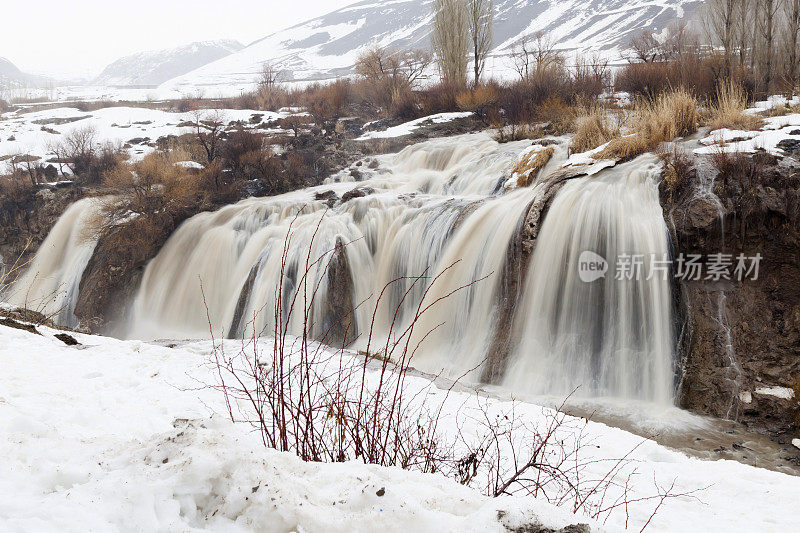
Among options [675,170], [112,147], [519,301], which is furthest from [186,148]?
[675,170]

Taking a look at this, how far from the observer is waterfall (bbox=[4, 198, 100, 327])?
465 inches

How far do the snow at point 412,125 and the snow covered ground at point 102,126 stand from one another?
Answer: 17.7 ft

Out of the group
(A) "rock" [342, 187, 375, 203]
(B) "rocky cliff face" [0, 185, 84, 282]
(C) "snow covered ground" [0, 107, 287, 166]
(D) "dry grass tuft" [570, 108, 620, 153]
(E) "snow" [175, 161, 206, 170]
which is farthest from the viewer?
(C) "snow covered ground" [0, 107, 287, 166]

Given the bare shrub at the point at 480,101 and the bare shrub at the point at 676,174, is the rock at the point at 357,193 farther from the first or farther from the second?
the bare shrub at the point at 676,174

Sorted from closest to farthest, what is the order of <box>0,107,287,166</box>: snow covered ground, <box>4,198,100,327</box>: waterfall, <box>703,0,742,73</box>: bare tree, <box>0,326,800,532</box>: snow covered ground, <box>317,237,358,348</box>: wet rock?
1. <box>0,326,800,532</box>: snow covered ground
2. <box>317,237,358,348</box>: wet rock
3. <box>4,198,100,327</box>: waterfall
4. <box>703,0,742,73</box>: bare tree
5. <box>0,107,287,166</box>: snow covered ground

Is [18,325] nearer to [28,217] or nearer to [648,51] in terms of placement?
[28,217]

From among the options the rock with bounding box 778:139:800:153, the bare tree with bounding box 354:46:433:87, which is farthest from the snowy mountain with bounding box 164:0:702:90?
the rock with bounding box 778:139:800:153

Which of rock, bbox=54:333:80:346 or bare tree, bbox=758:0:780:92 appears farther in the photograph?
bare tree, bbox=758:0:780:92

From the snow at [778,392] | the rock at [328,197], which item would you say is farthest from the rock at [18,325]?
the snow at [778,392]

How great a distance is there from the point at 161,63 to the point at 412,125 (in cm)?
13539

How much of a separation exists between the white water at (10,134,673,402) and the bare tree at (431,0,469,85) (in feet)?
33.0

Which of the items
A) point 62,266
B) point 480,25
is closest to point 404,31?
point 480,25

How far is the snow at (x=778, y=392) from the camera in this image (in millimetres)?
5301

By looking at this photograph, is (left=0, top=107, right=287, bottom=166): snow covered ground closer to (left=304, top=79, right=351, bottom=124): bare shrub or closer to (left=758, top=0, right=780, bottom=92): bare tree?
(left=304, top=79, right=351, bottom=124): bare shrub
